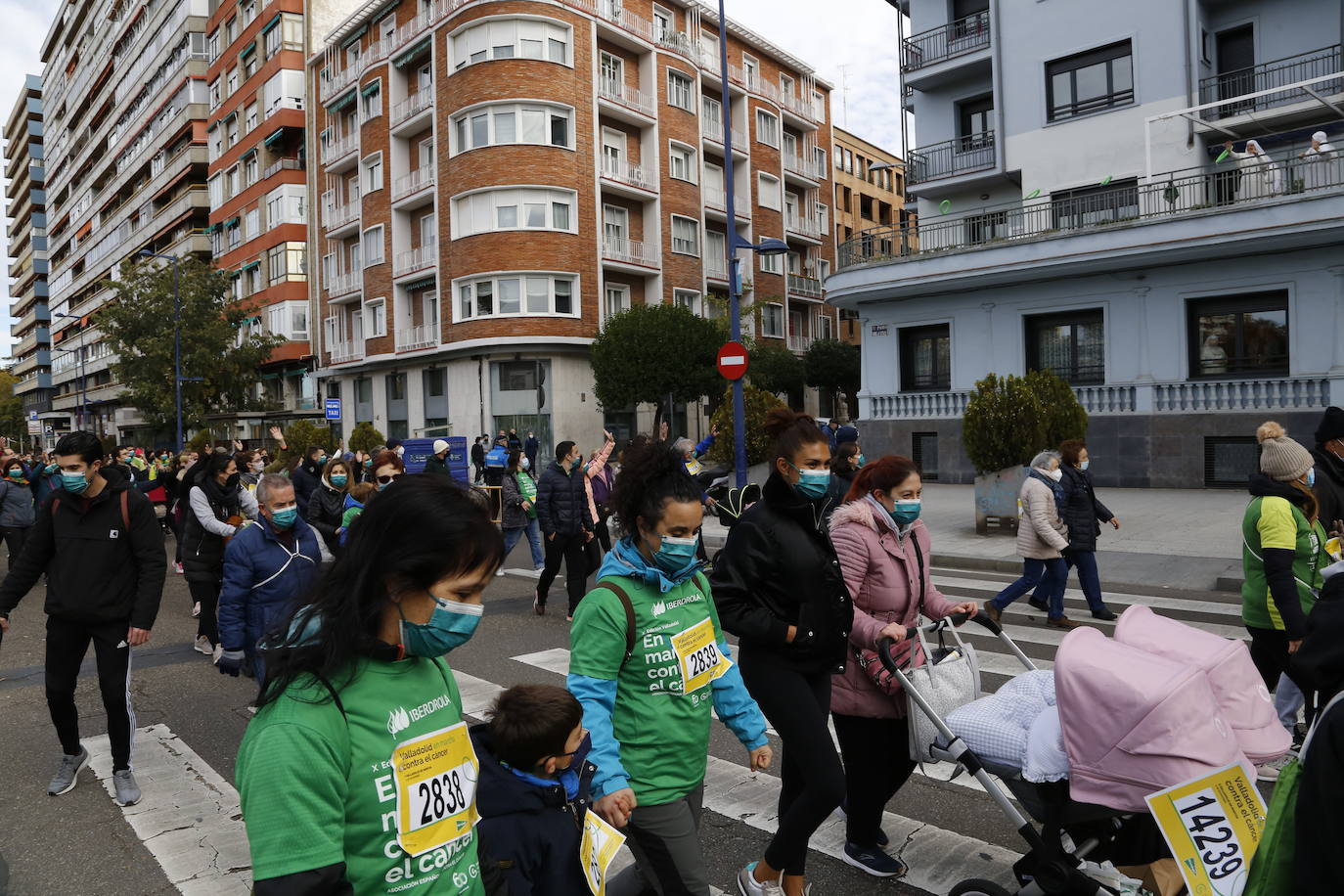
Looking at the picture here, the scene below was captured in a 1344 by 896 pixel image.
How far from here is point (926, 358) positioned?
1025 inches

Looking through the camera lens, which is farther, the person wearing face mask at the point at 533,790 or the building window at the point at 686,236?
the building window at the point at 686,236

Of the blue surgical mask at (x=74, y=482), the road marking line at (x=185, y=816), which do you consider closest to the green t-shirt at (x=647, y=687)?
the road marking line at (x=185, y=816)

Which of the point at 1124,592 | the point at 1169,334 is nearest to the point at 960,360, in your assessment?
the point at 1169,334

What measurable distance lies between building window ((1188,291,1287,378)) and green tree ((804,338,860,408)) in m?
22.9

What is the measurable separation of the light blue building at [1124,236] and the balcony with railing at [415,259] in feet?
56.5

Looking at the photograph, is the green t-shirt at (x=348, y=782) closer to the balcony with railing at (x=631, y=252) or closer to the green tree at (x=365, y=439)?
the green tree at (x=365, y=439)

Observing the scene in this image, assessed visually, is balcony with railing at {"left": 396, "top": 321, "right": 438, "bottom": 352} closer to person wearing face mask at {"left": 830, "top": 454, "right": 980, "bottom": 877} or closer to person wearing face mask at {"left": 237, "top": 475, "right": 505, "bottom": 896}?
person wearing face mask at {"left": 830, "top": 454, "right": 980, "bottom": 877}

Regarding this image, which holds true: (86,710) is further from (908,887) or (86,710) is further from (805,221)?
(805,221)

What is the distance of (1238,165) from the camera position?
19203mm

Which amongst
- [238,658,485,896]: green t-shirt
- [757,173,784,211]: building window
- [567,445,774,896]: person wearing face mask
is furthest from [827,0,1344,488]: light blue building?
[238,658,485,896]: green t-shirt

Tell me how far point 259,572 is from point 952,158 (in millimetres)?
25427

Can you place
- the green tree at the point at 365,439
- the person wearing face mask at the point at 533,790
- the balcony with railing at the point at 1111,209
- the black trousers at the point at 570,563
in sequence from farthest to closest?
the green tree at the point at 365,439, the balcony with railing at the point at 1111,209, the black trousers at the point at 570,563, the person wearing face mask at the point at 533,790

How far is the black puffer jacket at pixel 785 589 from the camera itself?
10.9ft

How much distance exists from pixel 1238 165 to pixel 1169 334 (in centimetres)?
382
